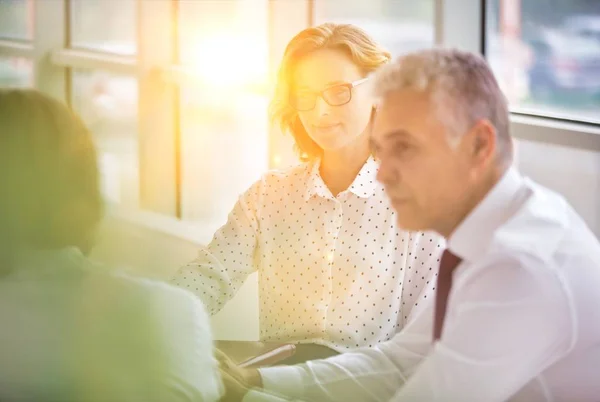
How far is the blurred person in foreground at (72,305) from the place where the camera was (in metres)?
0.78

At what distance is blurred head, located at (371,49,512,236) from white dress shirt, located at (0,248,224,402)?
0.22 m

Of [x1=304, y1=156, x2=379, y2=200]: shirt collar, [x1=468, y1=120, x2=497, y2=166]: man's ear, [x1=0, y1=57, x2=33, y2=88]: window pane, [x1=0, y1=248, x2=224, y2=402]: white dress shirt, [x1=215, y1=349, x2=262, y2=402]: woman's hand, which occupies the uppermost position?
[x1=0, y1=57, x2=33, y2=88]: window pane

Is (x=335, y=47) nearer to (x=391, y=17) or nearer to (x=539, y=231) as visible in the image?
(x=391, y=17)

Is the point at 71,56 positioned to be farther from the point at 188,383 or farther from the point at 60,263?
the point at 188,383

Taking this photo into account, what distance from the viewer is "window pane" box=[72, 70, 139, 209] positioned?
102 cm

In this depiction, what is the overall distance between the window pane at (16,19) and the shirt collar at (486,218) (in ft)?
2.13

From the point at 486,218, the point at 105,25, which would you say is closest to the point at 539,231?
the point at 486,218

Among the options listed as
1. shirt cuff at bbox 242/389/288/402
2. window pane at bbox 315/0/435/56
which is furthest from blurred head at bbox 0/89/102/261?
window pane at bbox 315/0/435/56

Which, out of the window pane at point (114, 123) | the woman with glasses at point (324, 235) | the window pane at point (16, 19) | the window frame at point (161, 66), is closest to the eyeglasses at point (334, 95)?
the woman with glasses at point (324, 235)

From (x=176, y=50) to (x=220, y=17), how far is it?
0.08 m

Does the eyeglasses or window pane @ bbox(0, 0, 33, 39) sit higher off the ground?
window pane @ bbox(0, 0, 33, 39)

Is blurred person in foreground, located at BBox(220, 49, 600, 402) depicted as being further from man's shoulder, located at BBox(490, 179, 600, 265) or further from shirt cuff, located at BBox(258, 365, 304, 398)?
shirt cuff, located at BBox(258, 365, 304, 398)

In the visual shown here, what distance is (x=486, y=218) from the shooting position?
0.74 m

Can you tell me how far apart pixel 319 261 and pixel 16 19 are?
1.59ft
